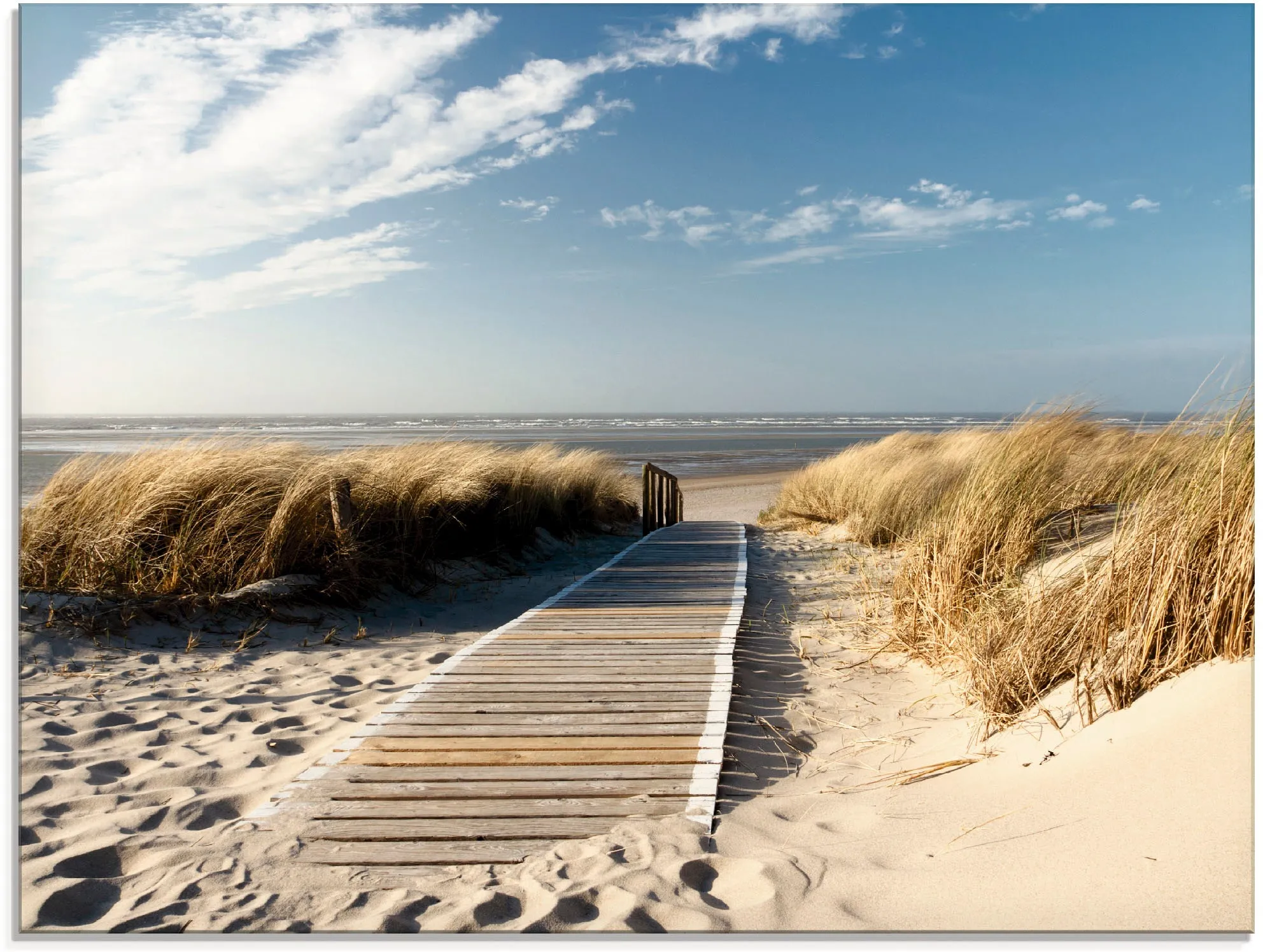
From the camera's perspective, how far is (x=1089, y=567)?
344 centimetres

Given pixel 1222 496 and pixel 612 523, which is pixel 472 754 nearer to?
pixel 1222 496

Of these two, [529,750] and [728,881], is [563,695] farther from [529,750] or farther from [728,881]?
[728,881]

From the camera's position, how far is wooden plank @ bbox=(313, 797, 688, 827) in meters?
2.57

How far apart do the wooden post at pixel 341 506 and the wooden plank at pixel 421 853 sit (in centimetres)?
402

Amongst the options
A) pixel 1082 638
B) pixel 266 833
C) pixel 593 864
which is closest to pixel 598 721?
pixel 593 864

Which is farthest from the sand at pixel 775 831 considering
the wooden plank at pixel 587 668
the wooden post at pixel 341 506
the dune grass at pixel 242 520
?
the wooden post at pixel 341 506

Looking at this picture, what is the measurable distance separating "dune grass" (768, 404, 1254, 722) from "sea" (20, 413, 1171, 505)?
1.85 ft

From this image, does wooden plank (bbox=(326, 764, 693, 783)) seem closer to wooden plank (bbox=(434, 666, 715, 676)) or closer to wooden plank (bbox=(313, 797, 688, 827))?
wooden plank (bbox=(313, 797, 688, 827))

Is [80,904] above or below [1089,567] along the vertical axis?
below

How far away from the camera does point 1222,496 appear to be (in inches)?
112

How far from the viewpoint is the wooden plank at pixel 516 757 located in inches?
117

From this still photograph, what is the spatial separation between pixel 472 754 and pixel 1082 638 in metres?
2.43

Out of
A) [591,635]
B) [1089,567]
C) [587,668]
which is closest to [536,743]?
[587,668]

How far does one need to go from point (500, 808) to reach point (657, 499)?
34.7ft
